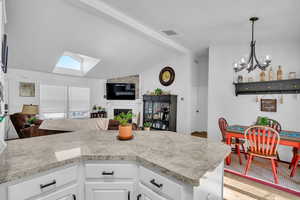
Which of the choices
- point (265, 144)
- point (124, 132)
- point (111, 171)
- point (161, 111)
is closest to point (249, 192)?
point (265, 144)

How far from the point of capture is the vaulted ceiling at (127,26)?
270 cm

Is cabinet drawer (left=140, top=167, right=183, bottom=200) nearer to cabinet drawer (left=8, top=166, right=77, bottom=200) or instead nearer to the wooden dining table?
cabinet drawer (left=8, top=166, right=77, bottom=200)

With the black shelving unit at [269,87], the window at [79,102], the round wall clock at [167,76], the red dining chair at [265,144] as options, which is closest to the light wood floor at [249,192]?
the red dining chair at [265,144]

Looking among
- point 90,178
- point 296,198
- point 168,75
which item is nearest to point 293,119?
point 296,198

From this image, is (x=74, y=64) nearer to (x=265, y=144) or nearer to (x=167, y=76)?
(x=167, y=76)

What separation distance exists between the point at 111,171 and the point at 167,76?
17.0 ft

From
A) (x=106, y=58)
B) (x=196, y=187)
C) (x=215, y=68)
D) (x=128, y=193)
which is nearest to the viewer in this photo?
(x=196, y=187)

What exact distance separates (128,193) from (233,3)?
3.14m

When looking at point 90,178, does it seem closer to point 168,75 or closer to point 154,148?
point 154,148

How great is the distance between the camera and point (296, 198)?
2.12 metres

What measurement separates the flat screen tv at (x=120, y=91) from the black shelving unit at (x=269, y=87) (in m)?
4.37

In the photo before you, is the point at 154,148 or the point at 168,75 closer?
the point at 154,148

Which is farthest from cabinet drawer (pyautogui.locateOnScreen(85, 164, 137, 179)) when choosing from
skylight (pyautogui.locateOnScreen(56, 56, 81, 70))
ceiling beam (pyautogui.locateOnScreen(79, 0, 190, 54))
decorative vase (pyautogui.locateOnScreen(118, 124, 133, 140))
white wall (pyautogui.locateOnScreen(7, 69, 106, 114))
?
skylight (pyautogui.locateOnScreen(56, 56, 81, 70))

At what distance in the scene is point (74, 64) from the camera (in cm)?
648
